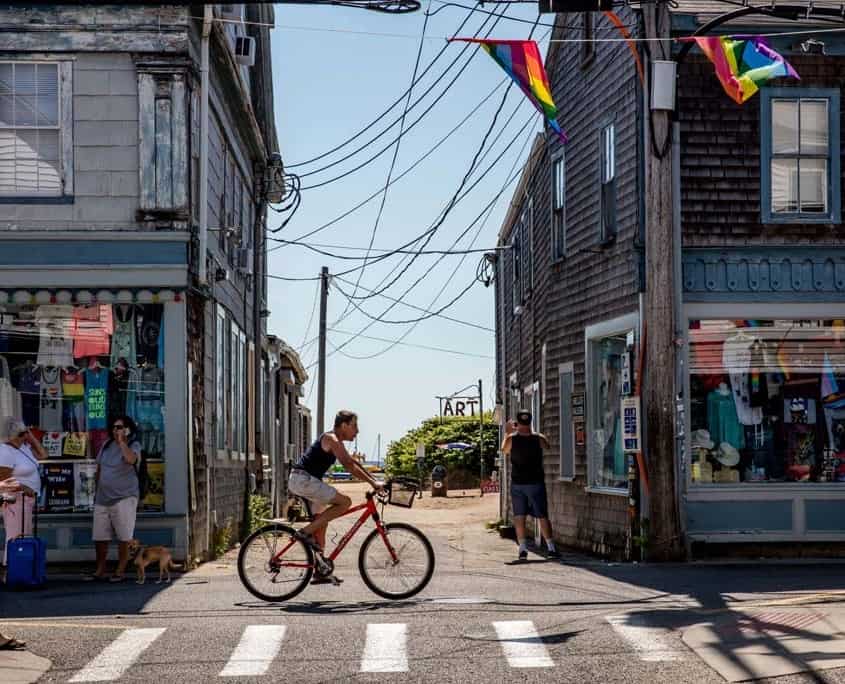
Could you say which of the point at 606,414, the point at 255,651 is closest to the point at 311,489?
the point at 255,651

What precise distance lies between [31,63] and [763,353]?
32.4 feet

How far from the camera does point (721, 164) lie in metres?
19.5

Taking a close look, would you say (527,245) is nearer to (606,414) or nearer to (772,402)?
(606,414)

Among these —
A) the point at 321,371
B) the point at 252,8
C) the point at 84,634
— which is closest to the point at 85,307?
the point at 84,634

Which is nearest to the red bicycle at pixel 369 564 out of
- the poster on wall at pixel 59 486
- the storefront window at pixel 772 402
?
the poster on wall at pixel 59 486

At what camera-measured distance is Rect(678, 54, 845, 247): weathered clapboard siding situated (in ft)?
64.0

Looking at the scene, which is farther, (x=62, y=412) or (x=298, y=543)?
(x=62, y=412)

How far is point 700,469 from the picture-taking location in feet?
64.2

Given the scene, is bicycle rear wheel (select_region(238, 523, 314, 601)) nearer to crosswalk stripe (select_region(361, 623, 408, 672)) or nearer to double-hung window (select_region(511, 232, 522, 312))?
crosswalk stripe (select_region(361, 623, 408, 672))

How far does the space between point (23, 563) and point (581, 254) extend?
10.3 meters

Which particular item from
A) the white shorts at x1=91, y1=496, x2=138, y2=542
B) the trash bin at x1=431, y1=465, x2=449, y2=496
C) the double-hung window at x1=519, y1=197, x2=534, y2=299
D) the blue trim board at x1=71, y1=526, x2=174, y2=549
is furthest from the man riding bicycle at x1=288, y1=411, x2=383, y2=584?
the trash bin at x1=431, y1=465, x2=449, y2=496

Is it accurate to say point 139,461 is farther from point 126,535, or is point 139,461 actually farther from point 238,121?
point 238,121

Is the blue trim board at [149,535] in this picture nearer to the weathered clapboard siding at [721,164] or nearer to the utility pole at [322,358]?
the weathered clapboard siding at [721,164]

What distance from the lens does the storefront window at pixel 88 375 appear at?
1866 cm
